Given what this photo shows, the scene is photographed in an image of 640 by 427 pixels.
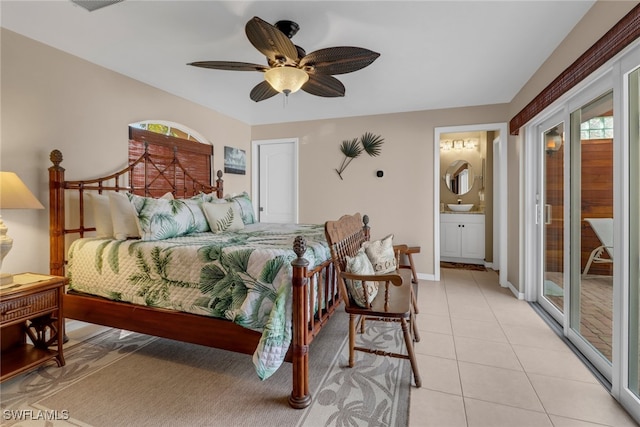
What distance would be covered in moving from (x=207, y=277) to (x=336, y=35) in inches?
79.1

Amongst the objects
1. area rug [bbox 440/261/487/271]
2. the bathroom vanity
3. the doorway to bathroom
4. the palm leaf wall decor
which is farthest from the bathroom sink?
the palm leaf wall decor

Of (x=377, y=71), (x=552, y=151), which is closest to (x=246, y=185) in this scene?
(x=377, y=71)

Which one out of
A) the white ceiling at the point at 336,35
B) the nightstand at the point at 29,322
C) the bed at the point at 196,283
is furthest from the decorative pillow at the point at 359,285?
the nightstand at the point at 29,322

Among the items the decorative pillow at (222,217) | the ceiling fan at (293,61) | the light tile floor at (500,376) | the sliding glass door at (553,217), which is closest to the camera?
the light tile floor at (500,376)

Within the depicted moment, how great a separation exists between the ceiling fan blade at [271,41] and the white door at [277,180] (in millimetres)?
2897

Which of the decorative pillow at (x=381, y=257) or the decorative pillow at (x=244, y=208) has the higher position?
the decorative pillow at (x=244, y=208)

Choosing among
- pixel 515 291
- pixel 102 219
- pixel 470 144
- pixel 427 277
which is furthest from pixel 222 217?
pixel 470 144

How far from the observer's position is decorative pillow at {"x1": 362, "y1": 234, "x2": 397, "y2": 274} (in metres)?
2.32

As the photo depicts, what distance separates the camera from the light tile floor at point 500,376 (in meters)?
1.57

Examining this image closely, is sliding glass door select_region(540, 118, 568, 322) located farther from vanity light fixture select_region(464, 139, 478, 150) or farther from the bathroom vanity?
vanity light fixture select_region(464, 139, 478, 150)

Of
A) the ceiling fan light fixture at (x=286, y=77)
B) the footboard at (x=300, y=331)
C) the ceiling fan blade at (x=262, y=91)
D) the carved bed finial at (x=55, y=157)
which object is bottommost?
the footboard at (x=300, y=331)

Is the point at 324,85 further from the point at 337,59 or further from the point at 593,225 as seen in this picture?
the point at 593,225

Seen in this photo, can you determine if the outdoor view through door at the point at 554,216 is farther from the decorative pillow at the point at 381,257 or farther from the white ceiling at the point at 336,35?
the decorative pillow at the point at 381,257

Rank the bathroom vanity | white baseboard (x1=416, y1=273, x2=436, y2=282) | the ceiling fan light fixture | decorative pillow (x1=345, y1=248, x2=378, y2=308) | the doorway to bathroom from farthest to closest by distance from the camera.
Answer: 1. the bathroom vanity
2. the doorway to bathroom
3. white baseboard (x1=416, y1=273, x2=436, y2=282)
4. the ceiling fan light fixture
5. decorative pillow (x1=345, y1=248, x2=378, y2=308)
